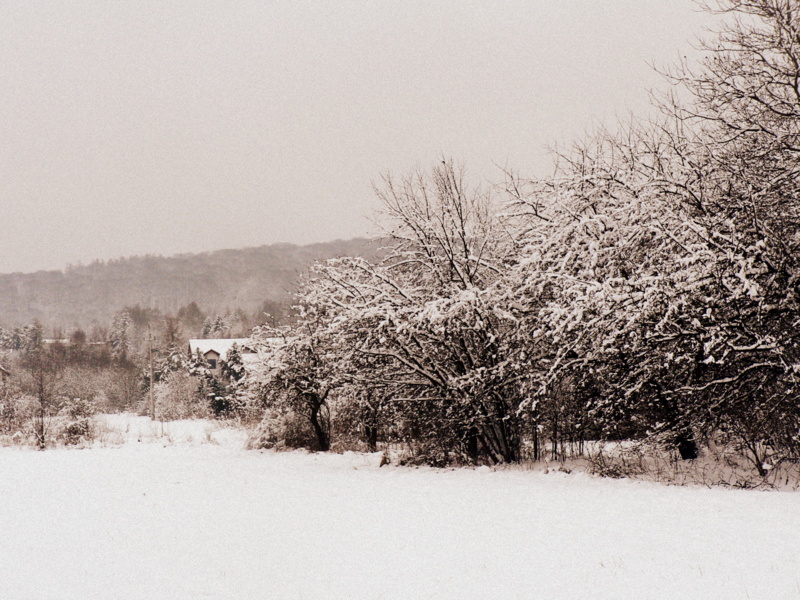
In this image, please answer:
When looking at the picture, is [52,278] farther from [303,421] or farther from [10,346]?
[303,421]

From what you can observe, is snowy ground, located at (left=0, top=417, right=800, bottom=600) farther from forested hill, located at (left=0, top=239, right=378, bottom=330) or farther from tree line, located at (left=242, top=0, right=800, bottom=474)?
forested hill, located at (left=0, top=239, right=378, bottom=330)

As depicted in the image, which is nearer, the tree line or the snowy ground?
the snowy ground

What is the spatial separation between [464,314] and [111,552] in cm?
723

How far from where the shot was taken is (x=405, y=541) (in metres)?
5.91

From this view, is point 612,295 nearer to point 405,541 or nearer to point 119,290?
point 405,541

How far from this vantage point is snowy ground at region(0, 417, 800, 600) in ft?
15.1

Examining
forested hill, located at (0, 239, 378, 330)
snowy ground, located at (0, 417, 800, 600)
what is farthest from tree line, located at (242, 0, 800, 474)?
forested hill, located at (0, 239, 378, 330)

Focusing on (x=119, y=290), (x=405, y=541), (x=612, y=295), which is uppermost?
(x=119, y=290)

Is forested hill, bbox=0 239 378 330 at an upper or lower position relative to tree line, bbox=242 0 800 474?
upper

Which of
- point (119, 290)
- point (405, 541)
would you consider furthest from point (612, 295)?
point (119, 290)

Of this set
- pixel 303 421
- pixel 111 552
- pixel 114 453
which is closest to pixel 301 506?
pixel 111 552

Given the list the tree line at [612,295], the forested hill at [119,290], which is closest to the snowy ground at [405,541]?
the tree line at [612,295]

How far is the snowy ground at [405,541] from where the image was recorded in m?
4.60

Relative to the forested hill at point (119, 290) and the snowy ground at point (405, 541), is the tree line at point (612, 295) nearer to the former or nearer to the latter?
the snowy ground at point (405, 541)
